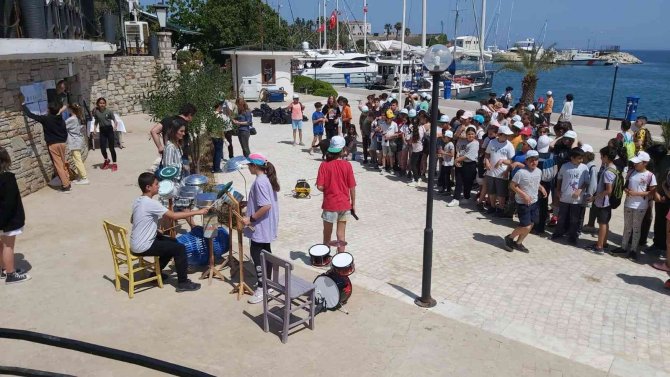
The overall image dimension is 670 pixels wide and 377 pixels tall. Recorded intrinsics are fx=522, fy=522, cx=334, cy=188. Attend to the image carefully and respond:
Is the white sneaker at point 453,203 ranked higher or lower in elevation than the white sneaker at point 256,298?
lower

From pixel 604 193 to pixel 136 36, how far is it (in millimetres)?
22351

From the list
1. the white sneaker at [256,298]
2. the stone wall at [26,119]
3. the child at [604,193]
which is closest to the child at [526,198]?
the child at [604,193]

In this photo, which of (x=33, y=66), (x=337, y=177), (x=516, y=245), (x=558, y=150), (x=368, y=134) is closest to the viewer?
(x=337, y=177)

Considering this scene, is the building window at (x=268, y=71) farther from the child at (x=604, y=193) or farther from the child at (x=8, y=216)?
the child at (x=8, y=216)

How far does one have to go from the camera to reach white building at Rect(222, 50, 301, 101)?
29.1 metres

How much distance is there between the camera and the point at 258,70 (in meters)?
29.5

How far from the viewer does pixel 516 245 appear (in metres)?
8.52

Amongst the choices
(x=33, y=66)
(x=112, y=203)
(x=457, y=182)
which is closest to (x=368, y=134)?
(x=457, y=182)

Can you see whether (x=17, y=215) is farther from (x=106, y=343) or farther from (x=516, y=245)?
(x=516, y=245)

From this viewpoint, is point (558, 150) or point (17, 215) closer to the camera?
point (17, 215)

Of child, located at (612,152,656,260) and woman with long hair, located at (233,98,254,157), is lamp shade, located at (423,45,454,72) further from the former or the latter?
woman with long hair, located at (233,98,254,157)

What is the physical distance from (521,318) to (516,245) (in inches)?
101

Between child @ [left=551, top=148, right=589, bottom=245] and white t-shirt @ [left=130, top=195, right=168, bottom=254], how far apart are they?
630 centimetres

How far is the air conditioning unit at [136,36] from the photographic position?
2425 cm
